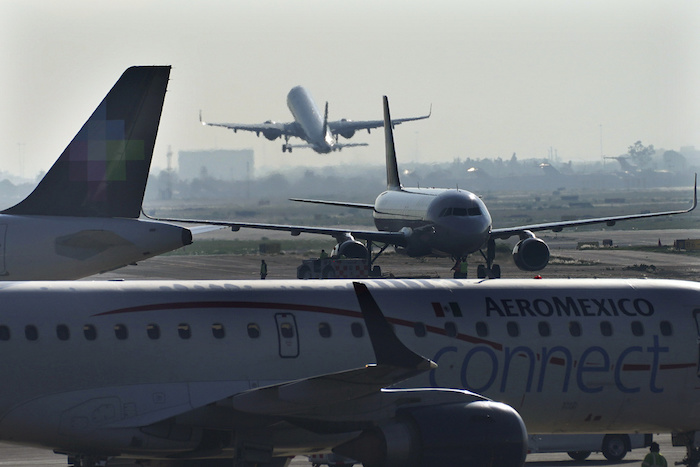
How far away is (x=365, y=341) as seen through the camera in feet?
71.9

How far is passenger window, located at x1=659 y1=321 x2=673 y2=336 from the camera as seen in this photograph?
23516mm

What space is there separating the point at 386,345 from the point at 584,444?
46.4 feet

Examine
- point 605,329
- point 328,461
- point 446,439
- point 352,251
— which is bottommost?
point 328,461

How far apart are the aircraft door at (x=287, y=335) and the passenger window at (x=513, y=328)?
4176 mm

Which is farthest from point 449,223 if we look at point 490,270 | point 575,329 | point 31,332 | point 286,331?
point 31,332

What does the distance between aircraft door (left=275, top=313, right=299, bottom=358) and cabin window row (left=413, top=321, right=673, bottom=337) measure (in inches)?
90.3

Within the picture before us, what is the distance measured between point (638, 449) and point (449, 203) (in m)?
Result: 31.9

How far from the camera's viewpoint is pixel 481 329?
22562mm

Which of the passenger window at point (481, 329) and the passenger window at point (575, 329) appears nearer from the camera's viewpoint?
the passenger window at point (481, 329)

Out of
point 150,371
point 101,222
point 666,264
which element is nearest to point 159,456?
point 150,371

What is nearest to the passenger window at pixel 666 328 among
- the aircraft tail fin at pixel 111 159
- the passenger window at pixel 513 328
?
the passenger window at pixel 513 328

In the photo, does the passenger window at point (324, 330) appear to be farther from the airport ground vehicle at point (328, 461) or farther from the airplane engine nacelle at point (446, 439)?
the airport ground vehicle at point (328, 461)

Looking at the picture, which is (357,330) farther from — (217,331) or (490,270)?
(490,270)

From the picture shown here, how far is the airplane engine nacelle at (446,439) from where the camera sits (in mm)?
19234
